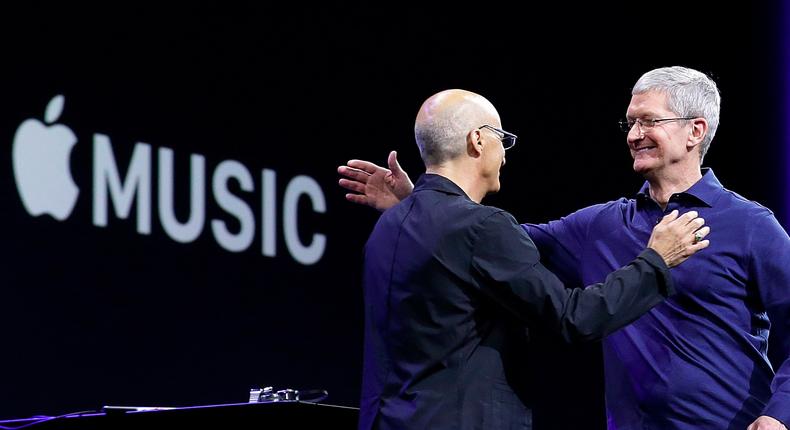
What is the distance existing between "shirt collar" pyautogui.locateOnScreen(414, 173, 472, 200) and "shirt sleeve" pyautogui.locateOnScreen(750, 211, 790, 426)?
75 cm

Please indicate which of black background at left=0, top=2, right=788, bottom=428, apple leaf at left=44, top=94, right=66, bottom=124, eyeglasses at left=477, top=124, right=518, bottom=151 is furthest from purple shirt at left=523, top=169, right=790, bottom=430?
apple leaf at left=44, top=94, right=66, bottom=124

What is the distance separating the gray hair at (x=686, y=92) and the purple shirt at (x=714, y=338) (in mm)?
228

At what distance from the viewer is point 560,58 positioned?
21.5 feet

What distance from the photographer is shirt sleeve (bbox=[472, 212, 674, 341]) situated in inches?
96.8

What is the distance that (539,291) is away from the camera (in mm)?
2453

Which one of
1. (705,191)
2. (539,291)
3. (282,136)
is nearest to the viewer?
(539,291)

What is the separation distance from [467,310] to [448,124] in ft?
1.50

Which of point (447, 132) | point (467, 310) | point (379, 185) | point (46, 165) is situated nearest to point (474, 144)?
point (447, 132)

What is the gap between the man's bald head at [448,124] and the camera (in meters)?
2.70

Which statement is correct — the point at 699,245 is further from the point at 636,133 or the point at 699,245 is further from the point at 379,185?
the point at 379,185

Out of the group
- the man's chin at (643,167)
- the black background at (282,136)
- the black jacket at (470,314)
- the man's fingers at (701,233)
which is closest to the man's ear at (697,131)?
the man's chin at (643,167)

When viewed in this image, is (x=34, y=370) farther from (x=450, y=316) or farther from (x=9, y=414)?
(x=450, y=316)

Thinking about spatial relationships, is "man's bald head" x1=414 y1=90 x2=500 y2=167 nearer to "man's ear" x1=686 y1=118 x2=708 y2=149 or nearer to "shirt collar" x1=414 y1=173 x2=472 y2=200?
"shirt collar" x1=414 y1=173 x2=472 y2=200

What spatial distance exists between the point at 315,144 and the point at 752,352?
2831 mm
